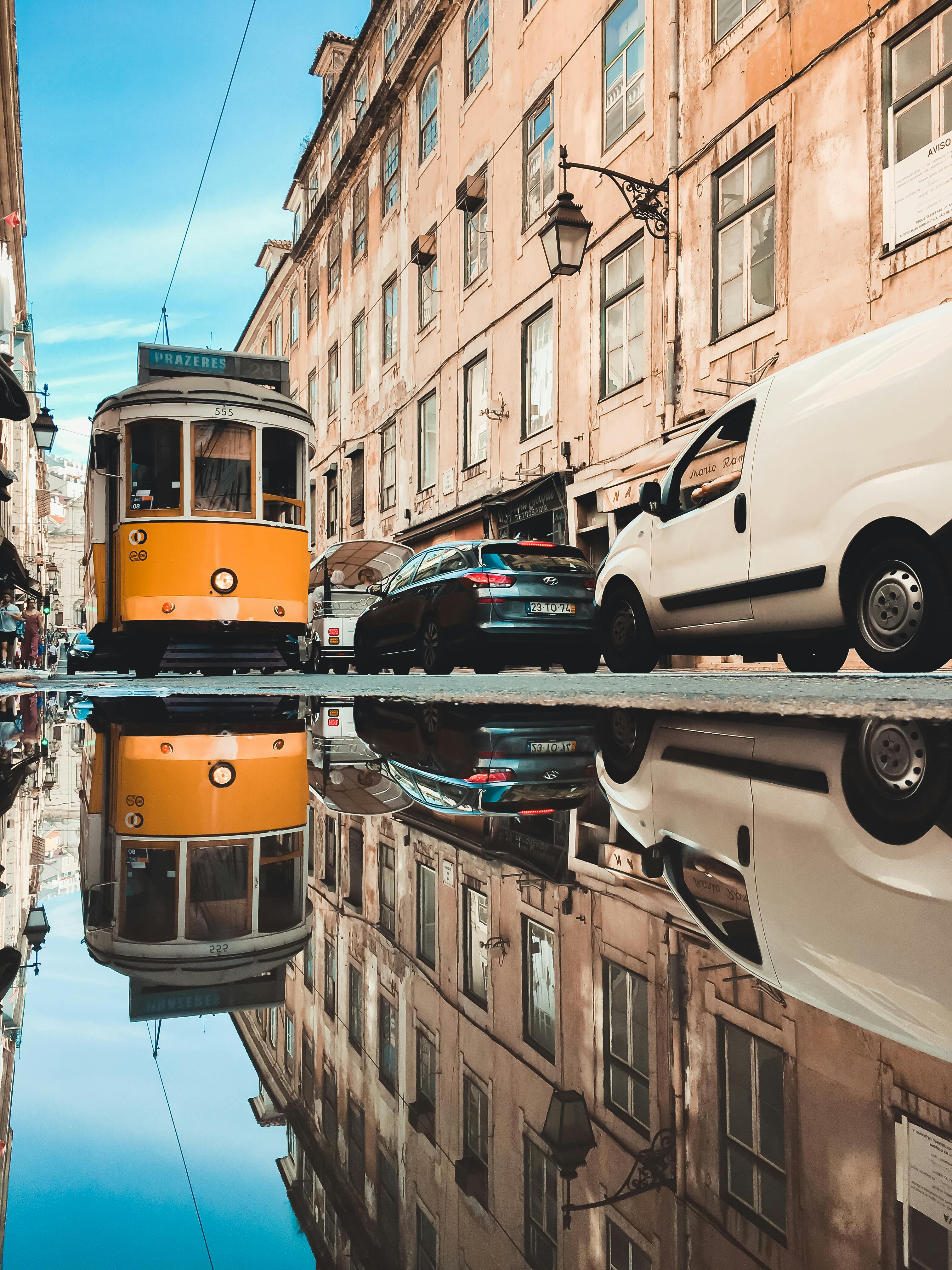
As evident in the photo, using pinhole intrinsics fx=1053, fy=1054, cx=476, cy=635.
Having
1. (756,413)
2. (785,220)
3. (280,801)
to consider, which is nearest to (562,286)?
(785,220)

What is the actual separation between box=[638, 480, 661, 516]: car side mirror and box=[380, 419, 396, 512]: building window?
64.2 ft

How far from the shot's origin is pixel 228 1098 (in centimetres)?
86

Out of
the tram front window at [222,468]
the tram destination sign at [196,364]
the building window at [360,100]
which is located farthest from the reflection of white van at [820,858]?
the building window at [360,100]

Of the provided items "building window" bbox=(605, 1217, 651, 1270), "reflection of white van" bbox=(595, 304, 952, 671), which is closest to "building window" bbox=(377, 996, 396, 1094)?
"building window" bbox=(605, 1217, 651, 1270)

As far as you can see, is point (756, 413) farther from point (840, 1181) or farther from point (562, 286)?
point (562, 286)

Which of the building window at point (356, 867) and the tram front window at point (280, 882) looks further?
the building window at point (356, 867)

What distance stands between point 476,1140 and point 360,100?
35223 millimetres

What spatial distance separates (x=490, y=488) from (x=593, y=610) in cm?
1034

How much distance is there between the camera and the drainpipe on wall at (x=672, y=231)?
15.1 m

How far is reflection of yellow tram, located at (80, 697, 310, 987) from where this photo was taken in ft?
4.32

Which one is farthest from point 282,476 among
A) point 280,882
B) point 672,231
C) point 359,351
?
point 359,351

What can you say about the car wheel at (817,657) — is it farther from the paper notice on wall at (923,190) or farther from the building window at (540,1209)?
the building window at (540,1209)

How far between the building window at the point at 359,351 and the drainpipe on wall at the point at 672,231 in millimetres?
16487

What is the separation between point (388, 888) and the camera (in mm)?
1700
